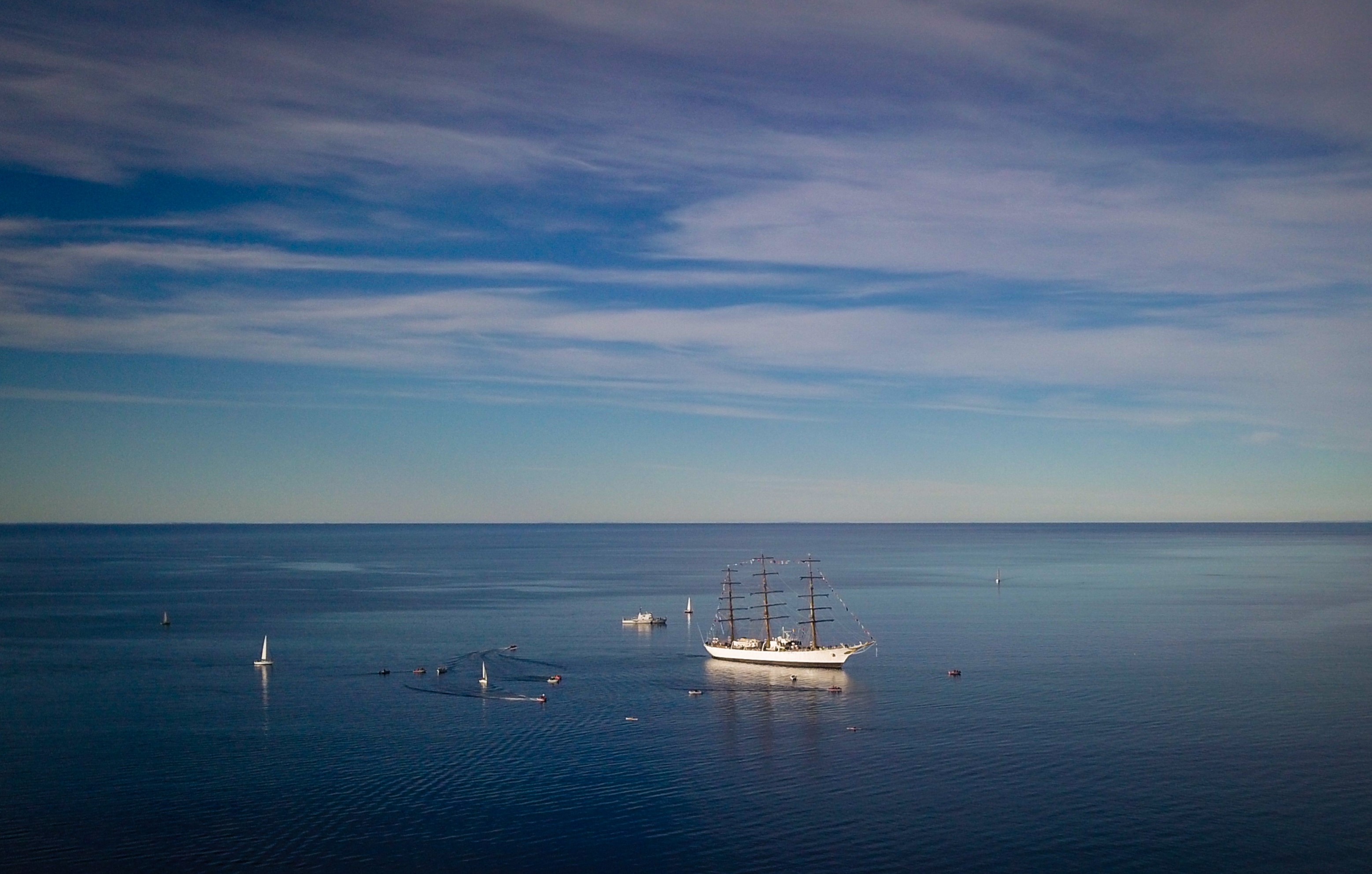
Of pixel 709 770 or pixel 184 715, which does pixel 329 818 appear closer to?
pixel 709 770

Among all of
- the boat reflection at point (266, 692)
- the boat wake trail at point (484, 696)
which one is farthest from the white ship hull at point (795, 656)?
the boat reflection at point (266, 692)

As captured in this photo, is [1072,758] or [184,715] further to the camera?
[184,715]

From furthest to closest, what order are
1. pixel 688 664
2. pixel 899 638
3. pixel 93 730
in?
1. pixel 899 638
2. pixel 688 664
3. pixel 93 730

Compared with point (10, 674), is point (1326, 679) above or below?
below

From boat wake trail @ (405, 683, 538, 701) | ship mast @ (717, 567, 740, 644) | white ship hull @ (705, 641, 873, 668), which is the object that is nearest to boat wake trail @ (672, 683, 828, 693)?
white ship hull @ (705, 641, 873, 668)

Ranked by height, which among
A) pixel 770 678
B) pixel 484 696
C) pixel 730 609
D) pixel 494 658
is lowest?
pixel 770 678

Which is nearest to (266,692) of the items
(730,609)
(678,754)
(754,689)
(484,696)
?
(484,696)

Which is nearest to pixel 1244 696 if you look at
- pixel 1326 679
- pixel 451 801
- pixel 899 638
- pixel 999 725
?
pixel 1326 679

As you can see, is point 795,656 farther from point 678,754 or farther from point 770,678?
point 678,754
